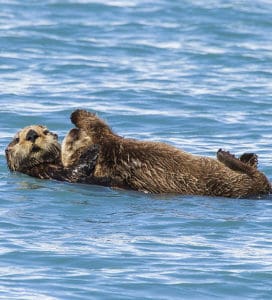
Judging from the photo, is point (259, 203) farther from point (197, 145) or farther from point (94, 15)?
point (94, 15)

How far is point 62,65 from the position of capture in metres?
16.5

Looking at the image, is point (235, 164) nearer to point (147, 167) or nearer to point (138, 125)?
point (147, 167)

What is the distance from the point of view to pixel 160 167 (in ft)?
30.5

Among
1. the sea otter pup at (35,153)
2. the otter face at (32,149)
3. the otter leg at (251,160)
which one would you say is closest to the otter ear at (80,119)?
the sea otter pup at (35,153)

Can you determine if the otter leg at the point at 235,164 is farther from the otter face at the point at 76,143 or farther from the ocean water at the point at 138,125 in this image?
the otter face at the point at 76,143

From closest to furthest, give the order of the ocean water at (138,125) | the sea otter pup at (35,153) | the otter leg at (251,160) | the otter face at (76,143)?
the ocean water at (138,125)
the otter leg at (251,160)
the otter face at (76,143)
the sea otter pup at (35,153)

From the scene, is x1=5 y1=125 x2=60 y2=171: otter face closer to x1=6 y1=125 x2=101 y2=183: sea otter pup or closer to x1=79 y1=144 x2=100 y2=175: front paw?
x1=6 y1=125 x2=101 y2=183: sea otter pup

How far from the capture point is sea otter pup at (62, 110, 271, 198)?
916cm

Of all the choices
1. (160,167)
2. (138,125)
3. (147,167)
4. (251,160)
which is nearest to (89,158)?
(147,167)

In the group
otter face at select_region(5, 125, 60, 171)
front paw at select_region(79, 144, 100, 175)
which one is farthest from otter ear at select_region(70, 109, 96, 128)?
otter face at select_region(5, 125, 60, 171)

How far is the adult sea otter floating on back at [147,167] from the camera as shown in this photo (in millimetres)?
9156

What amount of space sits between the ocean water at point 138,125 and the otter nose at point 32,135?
1.25ft

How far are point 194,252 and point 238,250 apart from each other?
0.34 metres

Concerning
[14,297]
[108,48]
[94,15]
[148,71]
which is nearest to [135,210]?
[14,297]
